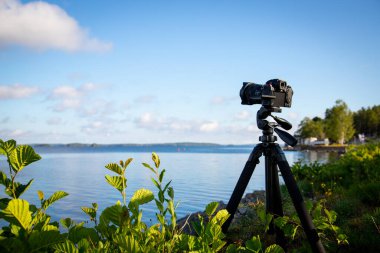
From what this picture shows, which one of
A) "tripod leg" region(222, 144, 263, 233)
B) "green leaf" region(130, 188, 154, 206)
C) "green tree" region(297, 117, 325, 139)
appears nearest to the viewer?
"green leaf" region(130, 188, 154, 206)

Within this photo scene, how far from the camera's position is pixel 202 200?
12.7 m

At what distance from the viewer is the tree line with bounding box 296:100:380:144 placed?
69.7 meters

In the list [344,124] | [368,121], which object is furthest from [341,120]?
[368,121]

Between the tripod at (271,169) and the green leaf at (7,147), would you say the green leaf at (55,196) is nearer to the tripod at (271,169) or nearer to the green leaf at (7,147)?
the green leaf at (7,147)

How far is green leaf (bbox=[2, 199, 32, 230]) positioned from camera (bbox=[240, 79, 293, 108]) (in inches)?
93.1

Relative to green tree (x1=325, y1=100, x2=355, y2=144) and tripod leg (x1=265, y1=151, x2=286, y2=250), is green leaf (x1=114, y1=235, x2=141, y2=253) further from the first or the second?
green tree (x1=325, y1=100, x2=355, y2=144)

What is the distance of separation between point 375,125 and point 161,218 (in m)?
Answer: 86.4

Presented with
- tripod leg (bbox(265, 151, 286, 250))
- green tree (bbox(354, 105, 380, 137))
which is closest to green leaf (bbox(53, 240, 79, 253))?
tripod leg (bbox(265, 151, 286, 250))

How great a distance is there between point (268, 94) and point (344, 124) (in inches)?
2917

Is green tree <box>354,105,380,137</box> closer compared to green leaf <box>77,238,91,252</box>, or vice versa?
green leaf <box>77,238,91,252</box>

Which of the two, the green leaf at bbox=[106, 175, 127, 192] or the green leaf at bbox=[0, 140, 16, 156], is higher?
the green leaf at bbox=[0, 140, 16, 156]

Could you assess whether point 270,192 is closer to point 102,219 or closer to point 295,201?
point 295,201

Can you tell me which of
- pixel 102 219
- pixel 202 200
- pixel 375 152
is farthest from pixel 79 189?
pixel 102 219

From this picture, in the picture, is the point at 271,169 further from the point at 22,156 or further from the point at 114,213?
the point at 22,156
